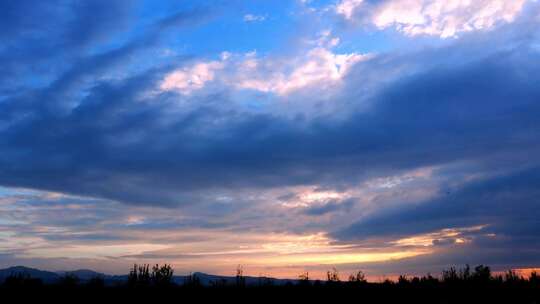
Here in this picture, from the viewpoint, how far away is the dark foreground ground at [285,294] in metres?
28.9

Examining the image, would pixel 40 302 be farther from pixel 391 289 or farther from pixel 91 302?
pixel 391 289

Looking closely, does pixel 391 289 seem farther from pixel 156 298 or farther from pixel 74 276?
pixel 74 276

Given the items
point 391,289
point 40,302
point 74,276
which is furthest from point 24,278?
point 391,289

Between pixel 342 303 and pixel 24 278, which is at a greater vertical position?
pixel 24 278

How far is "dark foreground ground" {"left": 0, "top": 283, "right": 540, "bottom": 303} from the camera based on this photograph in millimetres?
28891

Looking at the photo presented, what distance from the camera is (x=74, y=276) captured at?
33.8 metres

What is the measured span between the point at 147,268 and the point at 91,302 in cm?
978

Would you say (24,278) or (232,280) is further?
(232,280)

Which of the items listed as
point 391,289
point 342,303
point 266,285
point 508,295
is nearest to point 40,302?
point 266,285

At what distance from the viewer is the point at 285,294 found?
1363 inches

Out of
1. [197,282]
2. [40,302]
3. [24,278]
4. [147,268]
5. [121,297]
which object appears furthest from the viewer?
[147,268]

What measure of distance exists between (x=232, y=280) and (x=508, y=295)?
A: 64.8 ft

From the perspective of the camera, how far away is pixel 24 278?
32.8m

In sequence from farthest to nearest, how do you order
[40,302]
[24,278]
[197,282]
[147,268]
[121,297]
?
[147,268], [197,282], [24,278], [121,297], [40,302]
